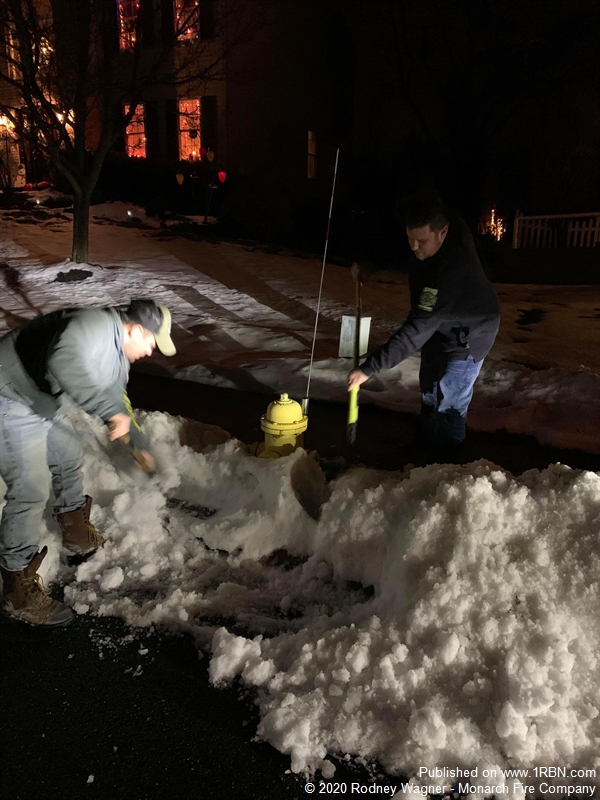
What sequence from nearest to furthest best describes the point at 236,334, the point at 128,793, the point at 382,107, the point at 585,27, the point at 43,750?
the point at 128,793 < the point at 43,750 < the point at 236,334 < the point at 585,27 < the point at 382,107

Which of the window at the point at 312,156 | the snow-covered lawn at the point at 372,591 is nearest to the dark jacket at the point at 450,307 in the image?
the snow-covered lawn at the point at 372,591

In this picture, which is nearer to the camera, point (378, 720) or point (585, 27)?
point (378, 720)

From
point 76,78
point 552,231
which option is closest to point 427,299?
point 76,78

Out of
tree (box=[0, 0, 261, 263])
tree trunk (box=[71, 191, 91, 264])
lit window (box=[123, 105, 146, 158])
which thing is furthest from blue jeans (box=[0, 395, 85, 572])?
lit window (box=[123, 105, 146, 158])

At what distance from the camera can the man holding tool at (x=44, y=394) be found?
110 inches

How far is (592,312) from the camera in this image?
36.9ft

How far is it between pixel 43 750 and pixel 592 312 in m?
11.2

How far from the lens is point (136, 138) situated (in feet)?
78.2

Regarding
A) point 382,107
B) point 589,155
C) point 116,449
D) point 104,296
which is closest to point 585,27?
point 589,155

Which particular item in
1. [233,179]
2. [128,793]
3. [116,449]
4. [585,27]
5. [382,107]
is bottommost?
[128,793]

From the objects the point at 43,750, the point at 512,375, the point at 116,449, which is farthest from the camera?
the point at 512,375

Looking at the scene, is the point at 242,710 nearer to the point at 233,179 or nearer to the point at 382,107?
the point at 233,179

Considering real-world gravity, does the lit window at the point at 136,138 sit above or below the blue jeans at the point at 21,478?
above

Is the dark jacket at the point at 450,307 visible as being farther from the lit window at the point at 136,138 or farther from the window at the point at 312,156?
the lit window at the point at 136,138
